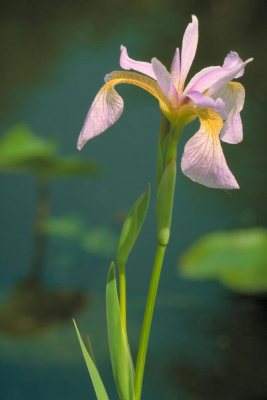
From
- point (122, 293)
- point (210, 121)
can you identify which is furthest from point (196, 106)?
point (122, 293)

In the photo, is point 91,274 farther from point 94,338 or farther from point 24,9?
point 24,9

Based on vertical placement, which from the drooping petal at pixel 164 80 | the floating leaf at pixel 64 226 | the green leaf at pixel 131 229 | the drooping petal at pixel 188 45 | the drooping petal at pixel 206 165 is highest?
the drooping petal at pixel 188 45

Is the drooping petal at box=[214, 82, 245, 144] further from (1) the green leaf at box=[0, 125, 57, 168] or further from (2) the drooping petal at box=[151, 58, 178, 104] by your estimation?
(1) the green leaf at box=[0, 125, 57, 168]

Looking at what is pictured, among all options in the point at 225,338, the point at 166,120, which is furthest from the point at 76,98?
the point at 166,120

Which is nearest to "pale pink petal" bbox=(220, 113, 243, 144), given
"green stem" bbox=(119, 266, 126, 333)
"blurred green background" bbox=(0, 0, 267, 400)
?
"green stem" bbox=(119, 266, 126, 333)

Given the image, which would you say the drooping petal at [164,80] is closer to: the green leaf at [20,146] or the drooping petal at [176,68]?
the drooping petal at [176,68]

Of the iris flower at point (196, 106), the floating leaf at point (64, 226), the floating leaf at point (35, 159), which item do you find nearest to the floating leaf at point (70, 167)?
the floating leaf at point (35, 159)
